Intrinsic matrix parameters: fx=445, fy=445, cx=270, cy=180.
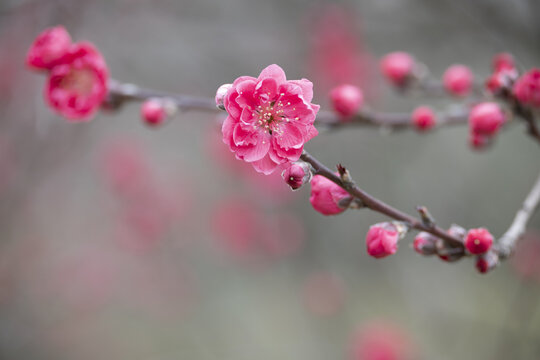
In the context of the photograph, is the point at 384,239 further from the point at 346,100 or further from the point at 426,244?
the point at 346,100

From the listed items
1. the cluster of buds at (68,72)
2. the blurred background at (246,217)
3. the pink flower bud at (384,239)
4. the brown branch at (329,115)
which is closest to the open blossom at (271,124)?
the pink flower bud at (384,239)

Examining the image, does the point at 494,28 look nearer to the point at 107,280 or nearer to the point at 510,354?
the point at 510,354

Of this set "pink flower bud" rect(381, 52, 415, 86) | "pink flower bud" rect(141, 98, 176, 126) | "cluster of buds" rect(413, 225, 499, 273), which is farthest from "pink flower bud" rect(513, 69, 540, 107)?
"pink flower bud" rect(141, 98, 176, 126)

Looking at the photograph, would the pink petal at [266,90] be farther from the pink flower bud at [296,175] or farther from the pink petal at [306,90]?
→ the pink flower bud at [296,175]

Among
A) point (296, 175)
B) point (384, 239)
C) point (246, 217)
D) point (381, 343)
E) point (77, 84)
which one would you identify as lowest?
point (384, 239)

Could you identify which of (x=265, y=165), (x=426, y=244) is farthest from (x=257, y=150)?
(x=426, y=244)

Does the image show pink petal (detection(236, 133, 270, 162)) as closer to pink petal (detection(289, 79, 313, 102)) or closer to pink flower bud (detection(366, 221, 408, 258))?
pink petal (detection(289, 79, 313, 102))
